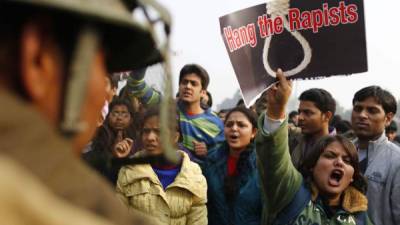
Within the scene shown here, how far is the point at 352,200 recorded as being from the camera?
171 inches

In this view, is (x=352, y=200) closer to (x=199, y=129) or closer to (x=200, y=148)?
(x=200, y=148)

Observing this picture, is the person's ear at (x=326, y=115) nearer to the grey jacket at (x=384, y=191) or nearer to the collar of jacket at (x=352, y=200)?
the grey jacket at (x=384, y=191)

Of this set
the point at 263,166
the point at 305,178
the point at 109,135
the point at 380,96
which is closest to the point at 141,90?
the point at 109,135

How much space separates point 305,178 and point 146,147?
209 centimetres

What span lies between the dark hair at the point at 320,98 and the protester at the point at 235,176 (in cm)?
106

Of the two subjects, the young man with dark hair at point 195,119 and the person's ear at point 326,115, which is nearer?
the young man with dark hair at point 195,119

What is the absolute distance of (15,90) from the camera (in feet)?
3.71

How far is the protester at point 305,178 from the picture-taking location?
393 cm

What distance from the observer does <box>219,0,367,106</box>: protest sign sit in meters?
4.34

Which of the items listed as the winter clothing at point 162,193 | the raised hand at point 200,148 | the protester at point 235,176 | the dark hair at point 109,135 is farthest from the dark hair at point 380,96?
the dark hair at point 109,135

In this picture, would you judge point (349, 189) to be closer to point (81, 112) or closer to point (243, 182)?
point (243, 182)

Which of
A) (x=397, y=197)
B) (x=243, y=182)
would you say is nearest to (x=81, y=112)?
(x=243, y=182)

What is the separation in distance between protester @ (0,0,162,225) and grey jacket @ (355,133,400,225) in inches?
164

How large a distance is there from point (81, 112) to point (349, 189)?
339cm
